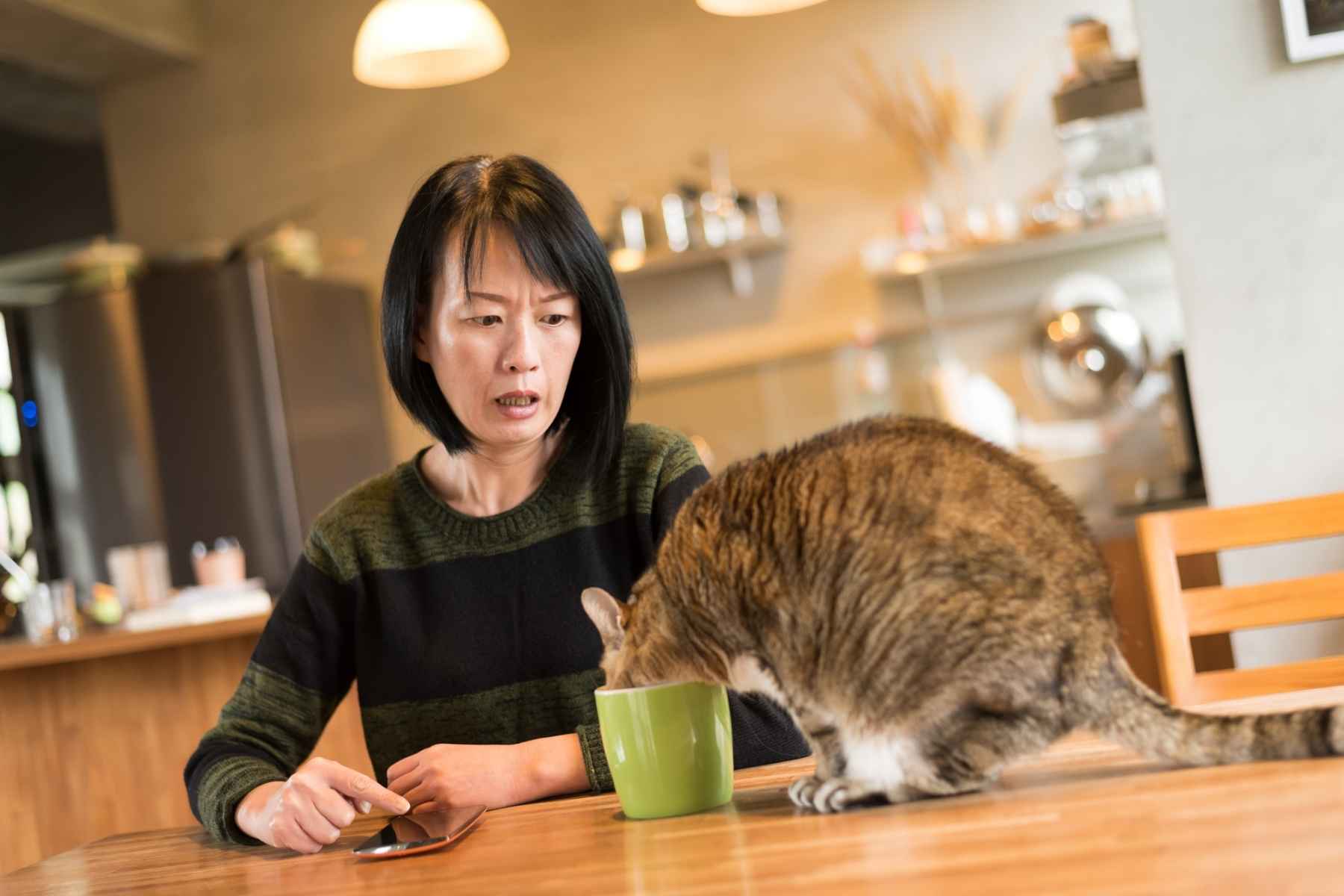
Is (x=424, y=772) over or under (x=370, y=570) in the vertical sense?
under

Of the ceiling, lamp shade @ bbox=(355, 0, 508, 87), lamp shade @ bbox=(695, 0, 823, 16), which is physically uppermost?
the ceiling

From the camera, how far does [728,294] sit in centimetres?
490

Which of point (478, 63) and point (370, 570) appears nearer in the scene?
point (370, 570)

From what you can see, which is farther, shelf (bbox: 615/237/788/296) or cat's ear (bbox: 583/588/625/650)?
shelf (bbox: 615/237/788/296)

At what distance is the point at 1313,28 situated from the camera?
7.42 ft

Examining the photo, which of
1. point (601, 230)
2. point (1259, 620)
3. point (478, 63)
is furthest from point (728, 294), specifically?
point (1259, 620)

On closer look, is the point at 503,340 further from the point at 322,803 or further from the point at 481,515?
the point at 322,803

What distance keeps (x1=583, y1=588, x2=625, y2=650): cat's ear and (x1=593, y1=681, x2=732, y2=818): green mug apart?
0.16 ft

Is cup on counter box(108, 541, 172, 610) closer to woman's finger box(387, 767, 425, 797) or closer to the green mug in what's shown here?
woman's finger box(387, 767, 425, 797)

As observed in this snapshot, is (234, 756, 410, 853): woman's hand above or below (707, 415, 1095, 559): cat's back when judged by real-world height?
below

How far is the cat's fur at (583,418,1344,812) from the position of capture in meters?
0.88

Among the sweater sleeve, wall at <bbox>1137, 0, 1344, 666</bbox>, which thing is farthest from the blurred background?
the sweater sleeve

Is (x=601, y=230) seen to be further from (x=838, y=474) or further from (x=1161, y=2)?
(x=838, y=474)

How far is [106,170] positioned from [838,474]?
551 cm
